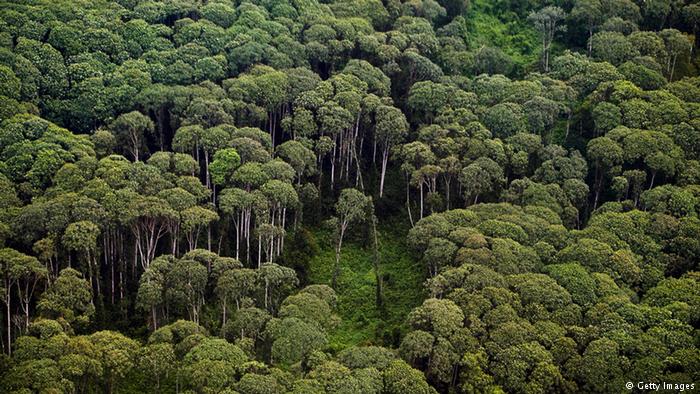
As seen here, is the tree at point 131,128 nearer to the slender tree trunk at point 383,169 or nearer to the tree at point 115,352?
the slender tree trunk at point 383,169

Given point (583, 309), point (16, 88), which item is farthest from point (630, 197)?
point (16, 88)

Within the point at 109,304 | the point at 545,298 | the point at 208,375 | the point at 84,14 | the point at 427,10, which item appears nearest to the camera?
the point at 208,375

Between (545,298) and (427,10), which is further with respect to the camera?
(427,10)

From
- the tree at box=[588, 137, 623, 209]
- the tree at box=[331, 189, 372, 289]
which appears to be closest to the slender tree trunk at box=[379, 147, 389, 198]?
the tree at box=[331, 189, 372, 289]

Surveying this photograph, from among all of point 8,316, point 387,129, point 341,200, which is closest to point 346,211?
point 341,200

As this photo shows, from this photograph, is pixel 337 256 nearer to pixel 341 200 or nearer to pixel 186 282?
pixel 341 200

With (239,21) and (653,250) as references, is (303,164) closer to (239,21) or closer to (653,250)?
(239,21)

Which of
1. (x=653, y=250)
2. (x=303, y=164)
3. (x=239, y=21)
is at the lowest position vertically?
(x=653, y=250)
